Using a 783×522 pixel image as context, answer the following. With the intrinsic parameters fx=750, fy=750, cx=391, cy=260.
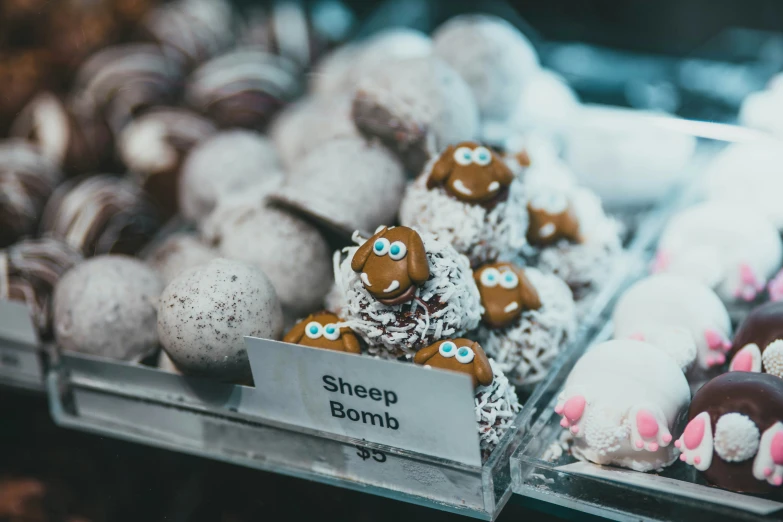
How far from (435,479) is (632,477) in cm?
Answer: 28

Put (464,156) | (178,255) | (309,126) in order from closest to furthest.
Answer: (464,156) → (178,255) → (309,126)

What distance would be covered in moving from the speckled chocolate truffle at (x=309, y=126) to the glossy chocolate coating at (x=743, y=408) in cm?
89

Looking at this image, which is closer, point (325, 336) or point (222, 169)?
point (325, 336)

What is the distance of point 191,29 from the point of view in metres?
2.46

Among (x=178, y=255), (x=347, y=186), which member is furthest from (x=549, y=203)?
(x=178, y=255)

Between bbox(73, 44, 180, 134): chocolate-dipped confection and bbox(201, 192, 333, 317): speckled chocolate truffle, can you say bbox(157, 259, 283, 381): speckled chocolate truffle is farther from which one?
bbox(73, 44, 180, 134): chocolate-dipped confection

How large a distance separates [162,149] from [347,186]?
81 cm

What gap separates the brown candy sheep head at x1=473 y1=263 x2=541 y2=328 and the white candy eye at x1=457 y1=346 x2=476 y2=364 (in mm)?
143

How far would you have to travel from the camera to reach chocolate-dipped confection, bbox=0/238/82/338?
5.34 ft

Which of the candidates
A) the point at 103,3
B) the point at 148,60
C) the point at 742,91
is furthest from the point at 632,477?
the point at 103,3

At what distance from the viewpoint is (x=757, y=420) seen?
996 mm

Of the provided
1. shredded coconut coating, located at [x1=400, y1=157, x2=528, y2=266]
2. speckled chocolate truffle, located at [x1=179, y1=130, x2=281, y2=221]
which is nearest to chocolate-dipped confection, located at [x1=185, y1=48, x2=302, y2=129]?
speckled chocolate truffle, located at [x1=179, y1=130, x2=281, y2=221]

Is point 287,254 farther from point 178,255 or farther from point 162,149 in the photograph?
point 162,149

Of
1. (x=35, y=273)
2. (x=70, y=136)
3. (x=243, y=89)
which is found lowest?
(x=35, y=273)
